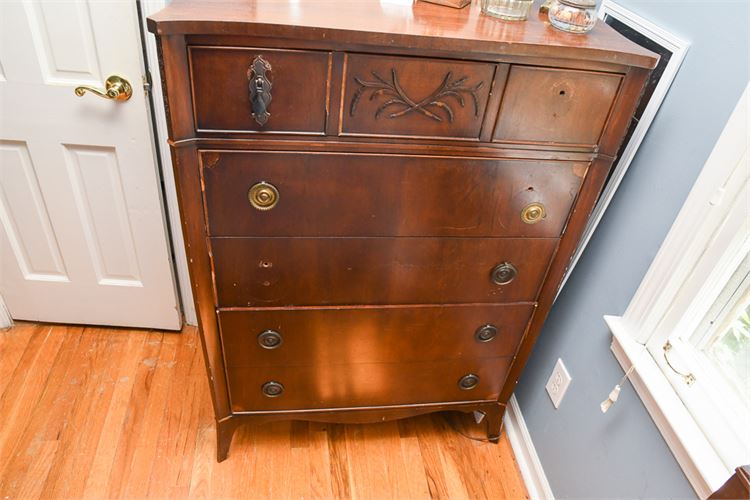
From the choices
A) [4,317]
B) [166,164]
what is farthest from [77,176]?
[4,317]

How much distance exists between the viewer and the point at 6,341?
174cm

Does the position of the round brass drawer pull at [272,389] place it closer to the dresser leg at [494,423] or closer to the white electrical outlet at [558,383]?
the dresser leg at [494,423]

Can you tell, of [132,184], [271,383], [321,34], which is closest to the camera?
[321,34]

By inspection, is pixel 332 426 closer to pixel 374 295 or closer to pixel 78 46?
pixel 374 295

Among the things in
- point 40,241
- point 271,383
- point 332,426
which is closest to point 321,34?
point 271,383

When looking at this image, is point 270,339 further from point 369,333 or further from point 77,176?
point 77,176

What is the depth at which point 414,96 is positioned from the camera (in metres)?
0.89

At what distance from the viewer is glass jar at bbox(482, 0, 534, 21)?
3.21 feet

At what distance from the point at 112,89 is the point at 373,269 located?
817 millimetres

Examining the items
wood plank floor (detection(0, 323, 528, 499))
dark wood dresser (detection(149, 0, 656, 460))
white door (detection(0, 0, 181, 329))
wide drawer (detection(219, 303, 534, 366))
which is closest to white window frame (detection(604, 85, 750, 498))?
dark wood dresser (detection(149, 0, 656, 460))

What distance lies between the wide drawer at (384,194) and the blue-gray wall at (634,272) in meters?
0.17

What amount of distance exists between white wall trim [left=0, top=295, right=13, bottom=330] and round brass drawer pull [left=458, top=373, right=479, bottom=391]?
1555 millimetres

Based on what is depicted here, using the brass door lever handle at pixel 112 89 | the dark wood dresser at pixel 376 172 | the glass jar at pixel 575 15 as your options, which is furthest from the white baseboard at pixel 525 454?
the brass door lever handle at pixel 112 89

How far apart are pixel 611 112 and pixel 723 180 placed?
0.22 m
